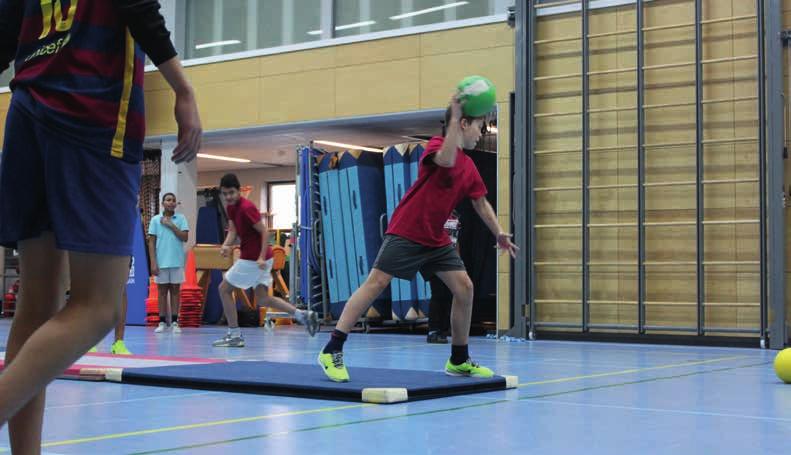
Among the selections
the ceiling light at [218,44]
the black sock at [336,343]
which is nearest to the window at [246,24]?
the ceiling light at [218,44]

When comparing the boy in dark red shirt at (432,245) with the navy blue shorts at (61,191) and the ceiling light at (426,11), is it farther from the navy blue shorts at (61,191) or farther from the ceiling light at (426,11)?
the ceiling light at (426,11)

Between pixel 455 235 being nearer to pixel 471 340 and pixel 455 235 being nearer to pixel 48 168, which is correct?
pixel 471 340

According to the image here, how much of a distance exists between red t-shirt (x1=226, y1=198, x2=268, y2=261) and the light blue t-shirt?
2840 mm

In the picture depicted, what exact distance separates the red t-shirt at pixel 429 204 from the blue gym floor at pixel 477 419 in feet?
2.94

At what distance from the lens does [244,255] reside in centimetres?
893

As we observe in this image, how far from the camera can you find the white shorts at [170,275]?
457 inches

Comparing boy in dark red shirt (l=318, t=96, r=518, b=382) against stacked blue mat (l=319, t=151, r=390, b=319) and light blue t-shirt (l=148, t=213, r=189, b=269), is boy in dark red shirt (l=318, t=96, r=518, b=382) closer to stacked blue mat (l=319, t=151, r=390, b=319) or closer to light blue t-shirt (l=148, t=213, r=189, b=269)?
stacked blue mat (l=319, t=151, r=390, b=319)

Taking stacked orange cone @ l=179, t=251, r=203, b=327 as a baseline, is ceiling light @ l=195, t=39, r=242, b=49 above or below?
above

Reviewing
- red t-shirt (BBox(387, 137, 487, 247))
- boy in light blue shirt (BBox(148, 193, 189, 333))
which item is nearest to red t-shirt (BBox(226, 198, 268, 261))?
boy in light blue shirt (BBox(148, 193, 189, 333))

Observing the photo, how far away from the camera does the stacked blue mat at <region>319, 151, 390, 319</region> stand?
38.8 feet

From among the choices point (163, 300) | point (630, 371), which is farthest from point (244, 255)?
point (630, 371)

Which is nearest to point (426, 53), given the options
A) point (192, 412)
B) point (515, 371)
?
point (515, 371)

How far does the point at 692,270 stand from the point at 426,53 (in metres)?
3.86

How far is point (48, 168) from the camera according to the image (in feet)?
6.63
